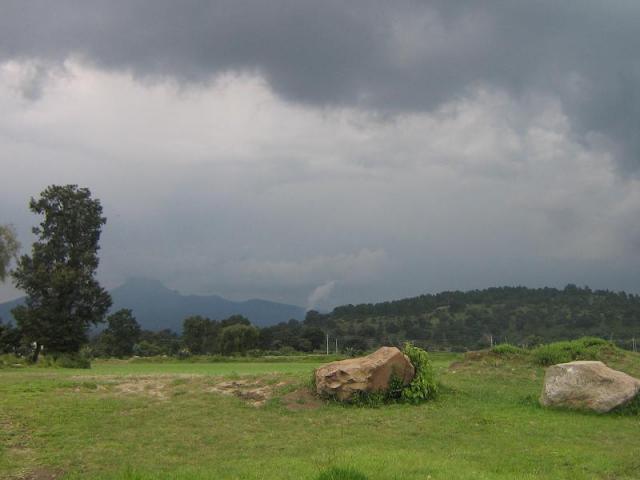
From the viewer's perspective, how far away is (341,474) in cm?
947

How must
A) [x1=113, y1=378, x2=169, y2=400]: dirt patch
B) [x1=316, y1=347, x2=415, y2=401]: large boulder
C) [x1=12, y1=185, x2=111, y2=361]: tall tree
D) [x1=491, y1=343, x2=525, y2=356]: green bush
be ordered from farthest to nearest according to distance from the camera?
[x1=12, y1=185, x2=111, y2=361]: tall tree
[x1=491, y1=343, x2=525, y2=356]: green bush
[x1=113, y1=378, x2=169, y2=400]: dirt patch
[x1=316, y1=347, x2=415, y2=401]: large boulder

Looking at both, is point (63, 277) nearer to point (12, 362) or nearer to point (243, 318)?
point (12, 362)

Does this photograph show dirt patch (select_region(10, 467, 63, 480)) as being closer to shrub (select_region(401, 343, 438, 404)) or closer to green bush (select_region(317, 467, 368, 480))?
green bush (select_region(317, 467, 368, 480))

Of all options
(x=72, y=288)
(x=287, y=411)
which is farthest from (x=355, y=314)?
(x=287, y=411)

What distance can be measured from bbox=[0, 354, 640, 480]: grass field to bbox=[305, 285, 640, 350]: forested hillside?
213ft

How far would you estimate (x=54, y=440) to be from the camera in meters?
13.1

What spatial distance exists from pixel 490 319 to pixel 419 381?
90.6m

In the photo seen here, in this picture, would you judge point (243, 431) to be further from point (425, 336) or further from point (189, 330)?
point (425, 336)

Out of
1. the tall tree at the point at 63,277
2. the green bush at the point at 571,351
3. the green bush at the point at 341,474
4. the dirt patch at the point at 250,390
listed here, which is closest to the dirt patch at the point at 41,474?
the green bush at the point at 341,474

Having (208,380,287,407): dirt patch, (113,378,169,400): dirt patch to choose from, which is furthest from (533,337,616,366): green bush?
(113,378,169,400): dirt patch

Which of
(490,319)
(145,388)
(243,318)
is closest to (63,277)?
(145,388)

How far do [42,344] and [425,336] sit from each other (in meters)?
63.0

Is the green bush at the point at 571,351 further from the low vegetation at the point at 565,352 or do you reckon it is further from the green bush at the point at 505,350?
the green bush at the point at 505,350

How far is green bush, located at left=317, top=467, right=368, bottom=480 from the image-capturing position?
30.9ft
